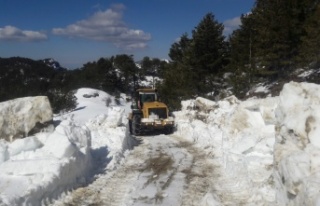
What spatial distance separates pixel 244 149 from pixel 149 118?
12743mm

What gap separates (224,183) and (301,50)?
19885 mm

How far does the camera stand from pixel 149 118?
25.5 m

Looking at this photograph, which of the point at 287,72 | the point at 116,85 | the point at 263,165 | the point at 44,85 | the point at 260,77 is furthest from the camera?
the point at 44,85

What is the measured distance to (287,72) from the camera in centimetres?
3434

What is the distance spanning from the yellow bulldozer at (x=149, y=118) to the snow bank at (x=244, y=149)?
1910 millimetres

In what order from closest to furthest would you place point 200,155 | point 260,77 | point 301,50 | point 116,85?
point 200,155
point 301,50
point 260,77
point 116,85

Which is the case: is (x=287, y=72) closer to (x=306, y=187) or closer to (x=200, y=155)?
(x=200, y=155)

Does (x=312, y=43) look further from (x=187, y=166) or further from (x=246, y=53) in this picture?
(x=187, y=166)

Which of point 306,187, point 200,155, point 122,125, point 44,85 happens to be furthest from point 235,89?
point 44,85

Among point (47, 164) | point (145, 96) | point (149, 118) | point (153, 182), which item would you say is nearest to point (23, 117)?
point (47, 164)

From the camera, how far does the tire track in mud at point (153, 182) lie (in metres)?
10.0

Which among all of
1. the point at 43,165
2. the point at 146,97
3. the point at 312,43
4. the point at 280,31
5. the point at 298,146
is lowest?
the point at 43,165

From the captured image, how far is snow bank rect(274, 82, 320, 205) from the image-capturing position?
Result: 7.12 metres

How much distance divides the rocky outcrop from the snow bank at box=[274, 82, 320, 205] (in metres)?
8.03
